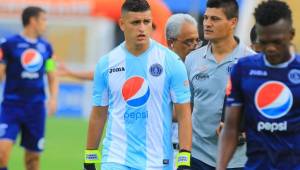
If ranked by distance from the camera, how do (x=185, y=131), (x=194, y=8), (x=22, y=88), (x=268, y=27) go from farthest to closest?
(x=194, y=8), (x=22, y=88), (x=185, y=131), (x=268, y=27)

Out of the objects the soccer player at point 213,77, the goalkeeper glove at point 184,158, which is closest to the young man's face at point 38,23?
the soccer player at point 213,77

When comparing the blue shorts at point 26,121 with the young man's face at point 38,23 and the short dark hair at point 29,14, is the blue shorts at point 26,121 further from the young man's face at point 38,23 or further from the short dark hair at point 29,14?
the short dark hair at point 29,14

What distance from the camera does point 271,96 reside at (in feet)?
20.8

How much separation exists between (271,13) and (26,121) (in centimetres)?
836

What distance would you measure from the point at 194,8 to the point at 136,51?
2145cm

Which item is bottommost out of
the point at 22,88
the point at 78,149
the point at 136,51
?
the point at 78,149

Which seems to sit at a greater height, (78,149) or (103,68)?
(103,68)

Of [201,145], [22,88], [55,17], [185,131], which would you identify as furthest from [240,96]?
[55,17]

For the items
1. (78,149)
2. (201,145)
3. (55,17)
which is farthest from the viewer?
(55,17)

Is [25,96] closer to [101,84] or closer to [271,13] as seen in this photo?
[101,84]

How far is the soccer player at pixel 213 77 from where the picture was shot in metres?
8.33

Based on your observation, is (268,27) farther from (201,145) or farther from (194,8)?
(194,8)

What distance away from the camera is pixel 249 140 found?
255 inches

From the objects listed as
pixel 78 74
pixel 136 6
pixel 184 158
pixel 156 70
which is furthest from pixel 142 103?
pixel 78 74
